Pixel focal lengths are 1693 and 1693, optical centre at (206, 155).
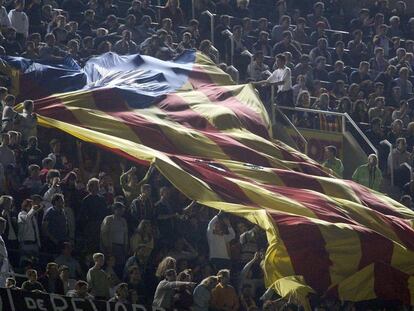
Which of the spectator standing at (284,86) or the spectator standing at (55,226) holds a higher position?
the spectator standing at (55,226)

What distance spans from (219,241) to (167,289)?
7.76 ft

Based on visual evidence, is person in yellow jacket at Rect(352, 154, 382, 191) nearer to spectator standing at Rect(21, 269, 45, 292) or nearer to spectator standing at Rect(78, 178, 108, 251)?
spectator standing at Rect(78, 178, 108, 251)

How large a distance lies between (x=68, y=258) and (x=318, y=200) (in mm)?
5189

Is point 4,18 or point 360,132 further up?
point 4,18

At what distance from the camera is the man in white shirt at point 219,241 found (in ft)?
85.0

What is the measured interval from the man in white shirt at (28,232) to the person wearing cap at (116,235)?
3.70ft

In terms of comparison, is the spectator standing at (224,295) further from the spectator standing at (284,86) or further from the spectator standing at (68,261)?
the spectator standing at (284,86)

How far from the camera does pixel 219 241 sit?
1024 inches

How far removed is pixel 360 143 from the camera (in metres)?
32.7

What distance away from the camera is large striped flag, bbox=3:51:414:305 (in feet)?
84.9

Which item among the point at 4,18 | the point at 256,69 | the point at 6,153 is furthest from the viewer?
the point at 256,69

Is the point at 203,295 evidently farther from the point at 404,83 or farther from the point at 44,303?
the point at 404,83

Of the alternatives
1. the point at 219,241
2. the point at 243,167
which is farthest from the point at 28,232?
the point at 243,167

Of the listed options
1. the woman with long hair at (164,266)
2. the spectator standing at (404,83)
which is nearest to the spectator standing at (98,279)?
the woman with long hair at (164,266)
